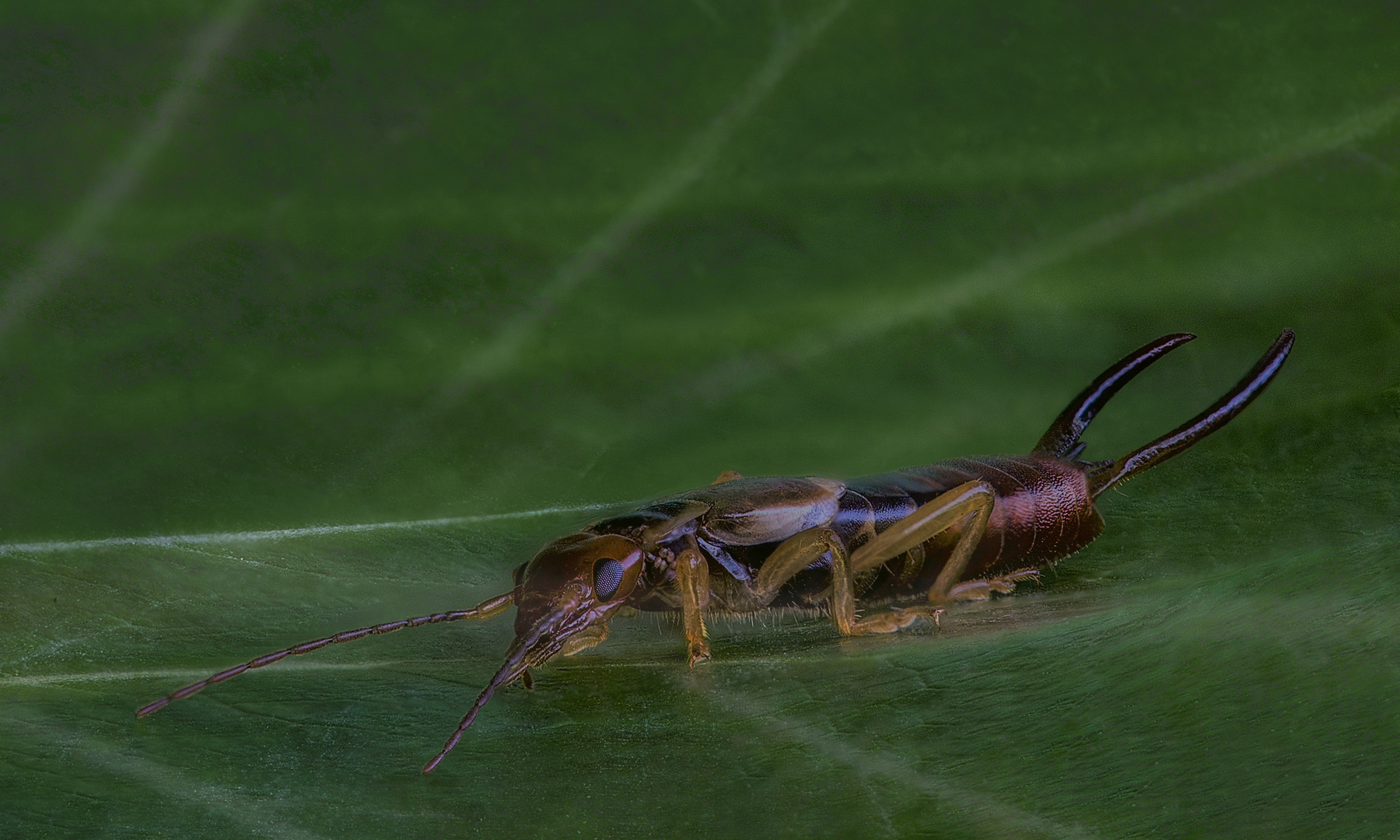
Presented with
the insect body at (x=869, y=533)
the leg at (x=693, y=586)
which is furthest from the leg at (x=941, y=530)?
the leg at (x=693, y=586)

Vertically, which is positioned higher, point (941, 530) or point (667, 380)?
point (667, 380)

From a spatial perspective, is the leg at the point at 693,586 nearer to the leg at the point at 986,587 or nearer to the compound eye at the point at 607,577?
the compound eye at the point at 607,577

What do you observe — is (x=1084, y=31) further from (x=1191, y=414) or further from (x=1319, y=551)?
(x=1319, y=551)

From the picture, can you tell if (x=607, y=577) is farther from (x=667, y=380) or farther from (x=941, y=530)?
(x=941, y=530)

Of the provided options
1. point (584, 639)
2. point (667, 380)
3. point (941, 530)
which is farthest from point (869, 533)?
point (584, 639)

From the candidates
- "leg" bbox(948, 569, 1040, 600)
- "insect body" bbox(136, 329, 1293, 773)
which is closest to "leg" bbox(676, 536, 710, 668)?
"insect body" bbox(136, 329, 1293, 773)

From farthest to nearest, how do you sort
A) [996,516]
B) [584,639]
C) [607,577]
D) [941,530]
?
1. [996,516]
2. [941,530]
3. [607,577]
4. [584,639]

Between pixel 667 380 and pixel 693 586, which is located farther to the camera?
pixel 667 380
